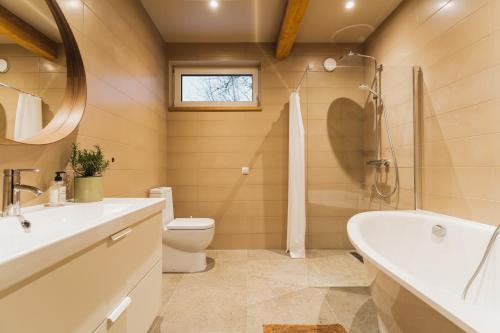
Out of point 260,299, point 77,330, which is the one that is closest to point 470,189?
point 260,299

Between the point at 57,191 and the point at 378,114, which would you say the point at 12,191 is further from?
Answer: the point at 378,114

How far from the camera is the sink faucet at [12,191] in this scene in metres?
0.97

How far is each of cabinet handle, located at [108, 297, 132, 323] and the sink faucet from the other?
511 millimetres

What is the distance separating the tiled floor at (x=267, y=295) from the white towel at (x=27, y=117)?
1.30m

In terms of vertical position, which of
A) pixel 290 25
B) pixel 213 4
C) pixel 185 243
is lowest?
pixel 185 243

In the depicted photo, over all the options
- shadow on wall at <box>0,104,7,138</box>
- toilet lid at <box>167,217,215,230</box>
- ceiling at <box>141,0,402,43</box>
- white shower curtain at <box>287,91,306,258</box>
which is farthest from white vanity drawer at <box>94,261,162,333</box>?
ceiling at <box>141,0,402,43</box>

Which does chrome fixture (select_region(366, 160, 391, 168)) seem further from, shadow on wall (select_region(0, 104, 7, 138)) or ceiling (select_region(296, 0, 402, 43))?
shadow on wall (select_region(0, 104, 7, 138))

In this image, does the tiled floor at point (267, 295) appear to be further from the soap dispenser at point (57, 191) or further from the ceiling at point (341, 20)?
the ceiling at point (341, 20)

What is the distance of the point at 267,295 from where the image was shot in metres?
1.98

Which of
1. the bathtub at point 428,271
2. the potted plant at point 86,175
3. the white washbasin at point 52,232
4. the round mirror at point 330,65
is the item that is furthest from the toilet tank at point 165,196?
the round mirror at point 330,65

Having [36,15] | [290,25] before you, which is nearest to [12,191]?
[36,15]

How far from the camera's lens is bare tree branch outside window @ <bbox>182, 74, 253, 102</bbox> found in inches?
128

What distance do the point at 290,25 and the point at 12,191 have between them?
242 centimetres

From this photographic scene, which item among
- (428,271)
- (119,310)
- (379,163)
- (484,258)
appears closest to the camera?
(119,310)
